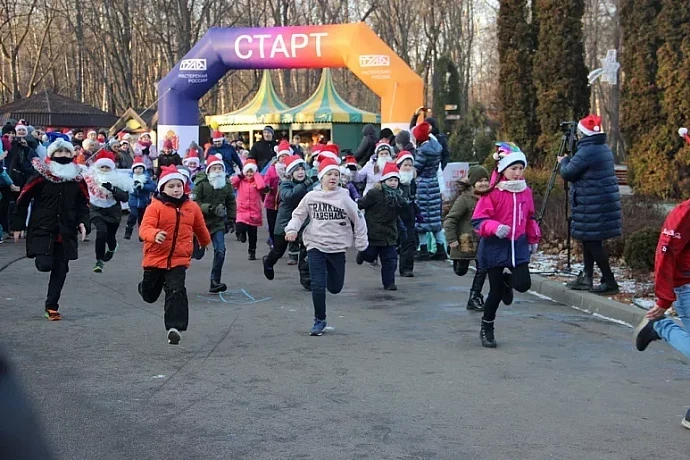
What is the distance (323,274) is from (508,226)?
5.97ft

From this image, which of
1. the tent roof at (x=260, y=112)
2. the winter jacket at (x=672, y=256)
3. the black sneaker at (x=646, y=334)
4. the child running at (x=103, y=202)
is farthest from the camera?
the tent roof at (x=260, y=112)

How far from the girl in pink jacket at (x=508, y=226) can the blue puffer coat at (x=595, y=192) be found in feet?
7.94

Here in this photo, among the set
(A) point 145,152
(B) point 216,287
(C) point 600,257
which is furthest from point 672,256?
(A) point 145,152

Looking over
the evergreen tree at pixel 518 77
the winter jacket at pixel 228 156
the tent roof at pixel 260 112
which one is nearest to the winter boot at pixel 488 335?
the winter jacket at pixel 228 156

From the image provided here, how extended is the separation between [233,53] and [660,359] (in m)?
20.7

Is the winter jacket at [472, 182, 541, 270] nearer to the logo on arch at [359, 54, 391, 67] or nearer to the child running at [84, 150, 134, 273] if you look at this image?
the child running at [84, 150, 134, 273]

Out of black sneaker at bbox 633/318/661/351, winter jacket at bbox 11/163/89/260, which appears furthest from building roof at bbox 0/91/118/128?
black sneaker at bbox 633/318/661/351

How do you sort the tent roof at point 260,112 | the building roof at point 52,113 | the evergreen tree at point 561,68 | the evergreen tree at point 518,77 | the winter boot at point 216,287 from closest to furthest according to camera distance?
the winter boot at point 216,287
the evergreen tree at point 561,68
the evergreen tree at point 518,77
the building roof at point 52,113
the tent roof at point 260,112

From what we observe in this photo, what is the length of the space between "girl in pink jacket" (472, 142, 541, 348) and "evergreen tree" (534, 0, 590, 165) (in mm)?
11709

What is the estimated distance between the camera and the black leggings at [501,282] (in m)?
7.98

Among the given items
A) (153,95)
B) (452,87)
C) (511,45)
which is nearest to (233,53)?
(511,45)

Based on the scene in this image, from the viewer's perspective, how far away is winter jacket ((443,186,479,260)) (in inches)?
400

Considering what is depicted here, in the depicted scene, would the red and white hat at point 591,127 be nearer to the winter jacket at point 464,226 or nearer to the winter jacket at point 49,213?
the winter jacket at point 464,226

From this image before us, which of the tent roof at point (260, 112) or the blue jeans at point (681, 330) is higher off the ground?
the tent roof at point (260, 112)
